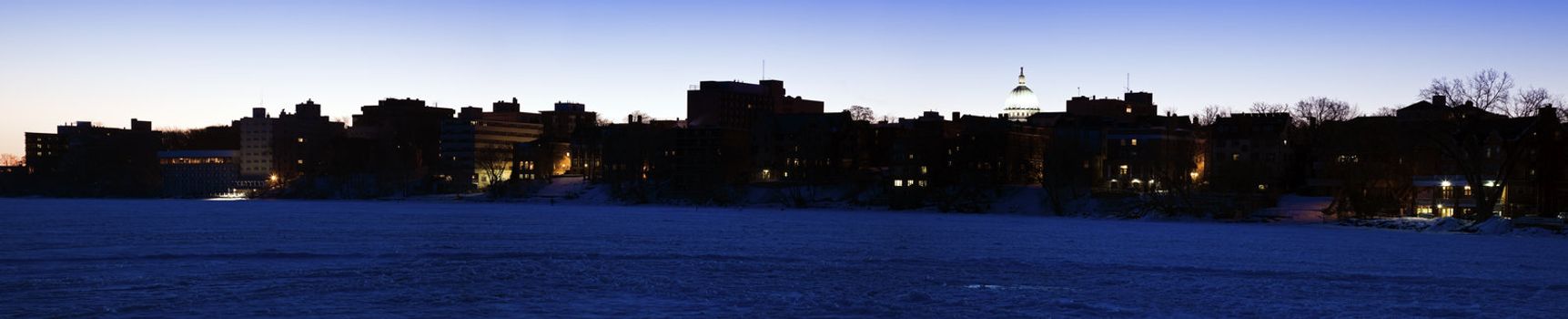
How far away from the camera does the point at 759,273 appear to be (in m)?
41.9

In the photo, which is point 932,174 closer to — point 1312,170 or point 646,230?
point 1312,170

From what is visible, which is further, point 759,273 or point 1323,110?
point 1323,110

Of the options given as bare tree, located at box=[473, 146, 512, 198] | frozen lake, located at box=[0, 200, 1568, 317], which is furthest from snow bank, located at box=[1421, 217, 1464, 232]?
bare tree, located at box=[473, 146, 512, 198]

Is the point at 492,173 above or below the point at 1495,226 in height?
above

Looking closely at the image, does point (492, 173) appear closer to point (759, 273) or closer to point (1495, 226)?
point (1495, 226)

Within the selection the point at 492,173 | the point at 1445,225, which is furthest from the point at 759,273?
the point at 492,173

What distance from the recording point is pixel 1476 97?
88.4m

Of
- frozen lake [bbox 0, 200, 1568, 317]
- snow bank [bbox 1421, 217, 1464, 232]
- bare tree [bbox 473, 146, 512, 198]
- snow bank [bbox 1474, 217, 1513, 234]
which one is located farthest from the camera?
bare tree [bbox 473, 146, 512, 198]

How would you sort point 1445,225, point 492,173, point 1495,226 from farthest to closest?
point 492,173
point 1445,225
point 1495,226

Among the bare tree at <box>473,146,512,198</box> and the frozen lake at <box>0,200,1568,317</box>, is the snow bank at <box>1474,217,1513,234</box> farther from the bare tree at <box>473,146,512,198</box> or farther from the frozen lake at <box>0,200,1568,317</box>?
the bare tree at <box>473,146,512,198</box>

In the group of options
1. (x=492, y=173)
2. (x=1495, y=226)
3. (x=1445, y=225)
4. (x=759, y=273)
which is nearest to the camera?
(x=759, y=273)

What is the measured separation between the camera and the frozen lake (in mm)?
32062

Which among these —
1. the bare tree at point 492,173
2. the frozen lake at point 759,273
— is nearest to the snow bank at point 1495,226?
the frozen lake at point 759,273

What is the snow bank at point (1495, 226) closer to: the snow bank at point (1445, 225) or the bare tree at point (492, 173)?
the snow bank at point (1445, 225)
